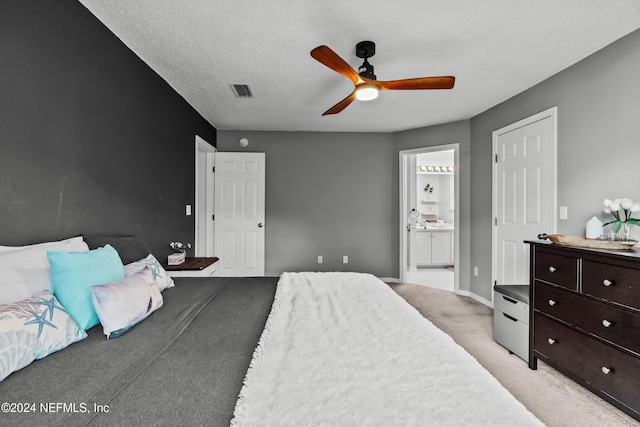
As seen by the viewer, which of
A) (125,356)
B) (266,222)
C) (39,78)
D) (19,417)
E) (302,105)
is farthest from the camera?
(266,222)

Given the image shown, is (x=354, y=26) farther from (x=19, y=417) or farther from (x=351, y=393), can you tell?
(x=19, y=417)

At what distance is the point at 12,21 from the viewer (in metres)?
1.41

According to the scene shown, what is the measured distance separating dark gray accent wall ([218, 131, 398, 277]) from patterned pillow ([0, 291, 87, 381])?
3556 millimetres

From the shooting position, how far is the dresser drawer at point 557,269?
77.1 inches

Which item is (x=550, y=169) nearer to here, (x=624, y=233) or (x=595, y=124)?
(x=595, y=124)

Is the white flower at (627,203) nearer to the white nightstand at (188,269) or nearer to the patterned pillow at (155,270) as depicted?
the patterned pillow at (155,270)

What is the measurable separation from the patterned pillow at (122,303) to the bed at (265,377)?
42 mm

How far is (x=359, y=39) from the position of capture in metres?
2.17

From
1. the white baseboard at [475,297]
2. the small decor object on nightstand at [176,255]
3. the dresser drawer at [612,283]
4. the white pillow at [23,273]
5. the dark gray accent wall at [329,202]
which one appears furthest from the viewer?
the dark gray accent wall at [329,202]

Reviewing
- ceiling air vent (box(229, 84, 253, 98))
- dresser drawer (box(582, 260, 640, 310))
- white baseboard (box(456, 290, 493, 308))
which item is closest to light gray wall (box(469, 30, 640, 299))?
dresser drawer (box(582, 260, 640, 310))

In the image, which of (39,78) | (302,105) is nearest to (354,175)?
(302,105)

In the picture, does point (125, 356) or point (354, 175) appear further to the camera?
point (354, 175)

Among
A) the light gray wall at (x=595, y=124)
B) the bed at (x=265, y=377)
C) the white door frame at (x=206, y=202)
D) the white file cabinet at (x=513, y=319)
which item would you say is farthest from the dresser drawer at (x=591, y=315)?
the white door frame at (x=206, y=202)

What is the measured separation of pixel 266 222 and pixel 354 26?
3219mm
